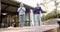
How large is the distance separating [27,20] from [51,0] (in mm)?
9607

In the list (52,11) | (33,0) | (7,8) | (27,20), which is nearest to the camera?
(7,8)

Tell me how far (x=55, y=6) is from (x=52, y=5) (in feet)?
2.16

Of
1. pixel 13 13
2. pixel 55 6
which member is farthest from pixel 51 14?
pixel 13 13

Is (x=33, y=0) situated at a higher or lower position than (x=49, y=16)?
higher

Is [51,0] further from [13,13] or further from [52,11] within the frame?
[13,13]

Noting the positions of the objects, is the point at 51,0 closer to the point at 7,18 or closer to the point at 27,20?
the point at 27,20

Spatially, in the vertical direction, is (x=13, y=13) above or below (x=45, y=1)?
below

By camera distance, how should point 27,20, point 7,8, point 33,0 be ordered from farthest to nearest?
point 33,0
point 27,20
point 7,8

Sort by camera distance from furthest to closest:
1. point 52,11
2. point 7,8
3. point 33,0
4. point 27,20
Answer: point 52,11 → point 33,0 → point 27,20 → point 7,8

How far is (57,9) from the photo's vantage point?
1184 inches

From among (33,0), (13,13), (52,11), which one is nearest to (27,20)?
(13,13)

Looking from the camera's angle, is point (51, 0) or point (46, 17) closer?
point (46, 17)

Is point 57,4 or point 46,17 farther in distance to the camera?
point 57,4

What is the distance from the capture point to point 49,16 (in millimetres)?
28094
